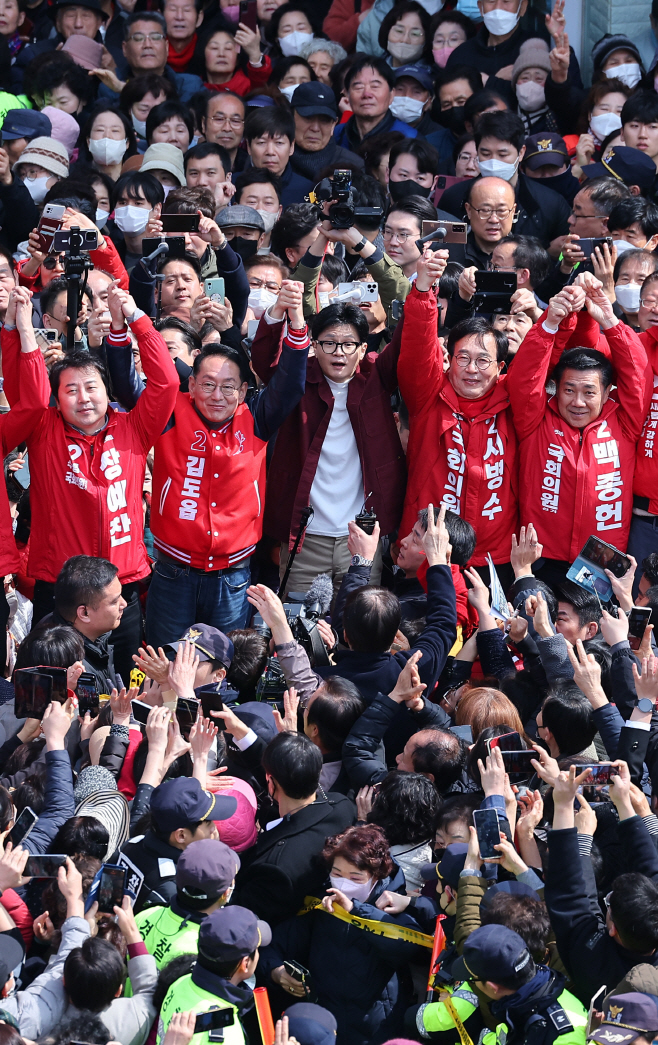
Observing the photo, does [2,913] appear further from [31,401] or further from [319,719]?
[31,401]

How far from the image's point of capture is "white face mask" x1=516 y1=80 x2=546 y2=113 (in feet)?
27.1

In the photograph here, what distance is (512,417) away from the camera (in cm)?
568

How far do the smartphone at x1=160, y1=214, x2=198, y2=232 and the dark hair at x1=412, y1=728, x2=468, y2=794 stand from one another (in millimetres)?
2920

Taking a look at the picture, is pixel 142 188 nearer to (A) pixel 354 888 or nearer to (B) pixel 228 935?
(A) pixel 354 888

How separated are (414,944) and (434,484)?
245 cm

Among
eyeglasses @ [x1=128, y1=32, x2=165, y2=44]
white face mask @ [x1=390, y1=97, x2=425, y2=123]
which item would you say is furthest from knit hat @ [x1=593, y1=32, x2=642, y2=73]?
eyeglasses @ [x1=128, y1=32, x2=165, y2=44]

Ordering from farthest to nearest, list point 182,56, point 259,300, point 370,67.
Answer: point 182,56 → point 370,67 → point 259,300

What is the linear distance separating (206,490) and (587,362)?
1.66 meters

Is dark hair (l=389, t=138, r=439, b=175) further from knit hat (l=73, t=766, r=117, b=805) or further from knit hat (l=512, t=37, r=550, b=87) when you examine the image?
knit hat (l=73, t=766, r=117, b=805)

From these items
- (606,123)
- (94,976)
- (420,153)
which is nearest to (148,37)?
(420,153)

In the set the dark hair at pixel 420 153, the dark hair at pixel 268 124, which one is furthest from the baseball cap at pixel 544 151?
the dark hair at pixel 268 124

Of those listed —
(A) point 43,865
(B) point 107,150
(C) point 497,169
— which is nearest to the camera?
(A) point 43,865

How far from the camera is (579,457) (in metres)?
5.57

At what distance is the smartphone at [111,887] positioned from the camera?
10.9 feet
